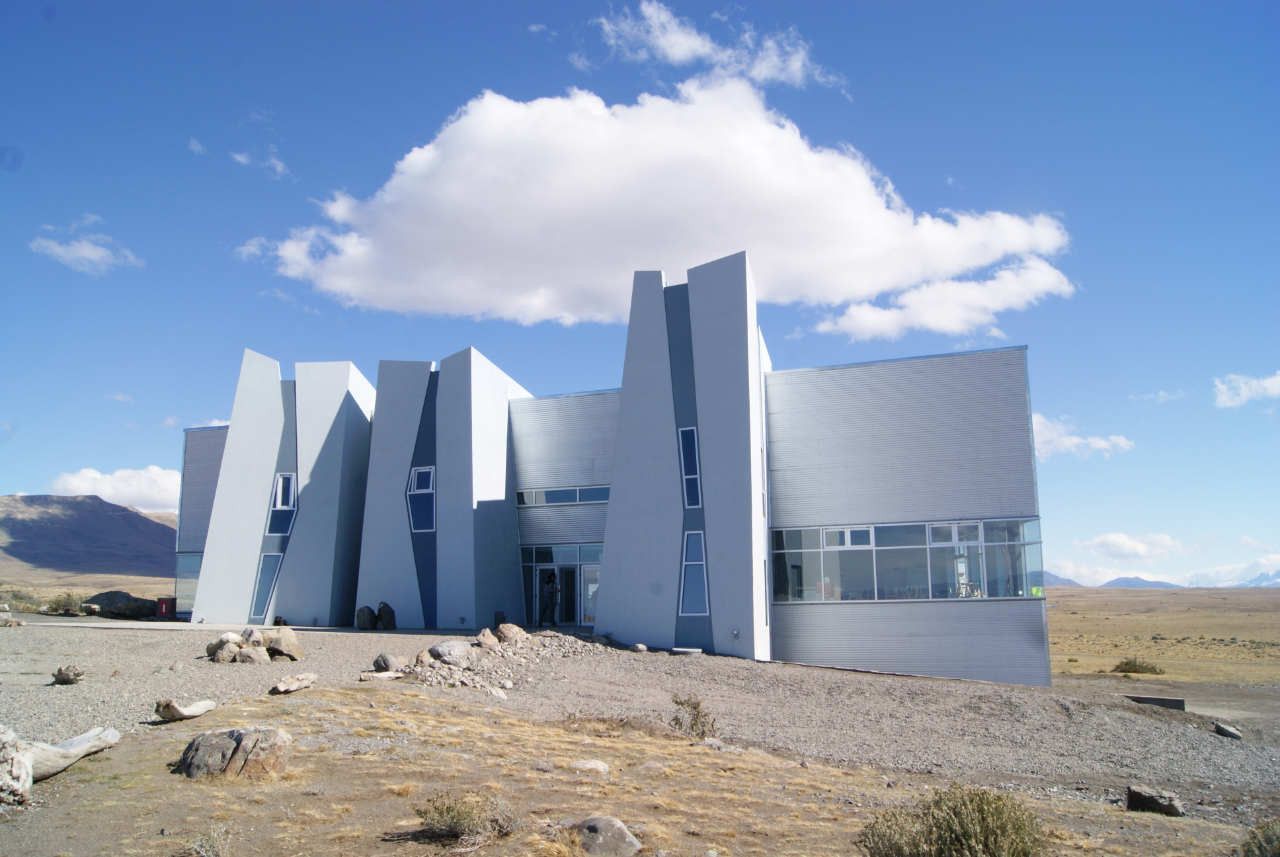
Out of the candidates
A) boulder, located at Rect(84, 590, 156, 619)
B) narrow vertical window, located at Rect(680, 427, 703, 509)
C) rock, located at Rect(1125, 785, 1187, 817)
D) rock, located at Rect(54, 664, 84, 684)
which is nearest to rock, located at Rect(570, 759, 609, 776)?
rock, located at Rect(1125, 785, 1187, 817)

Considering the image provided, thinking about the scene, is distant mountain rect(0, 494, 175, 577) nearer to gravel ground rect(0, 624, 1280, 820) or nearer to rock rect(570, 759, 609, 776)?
gravel ground rect(0, 624, 1280, 820)

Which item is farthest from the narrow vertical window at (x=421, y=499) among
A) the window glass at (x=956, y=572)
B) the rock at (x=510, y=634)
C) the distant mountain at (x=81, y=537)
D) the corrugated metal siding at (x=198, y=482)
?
the distant mountain at (x=81, y=537)

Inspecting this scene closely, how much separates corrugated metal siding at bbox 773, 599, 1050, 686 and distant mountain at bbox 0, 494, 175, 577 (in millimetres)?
138502

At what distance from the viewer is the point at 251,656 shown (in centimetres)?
1823

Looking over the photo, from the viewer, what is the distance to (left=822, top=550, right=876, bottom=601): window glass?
26.5 metres

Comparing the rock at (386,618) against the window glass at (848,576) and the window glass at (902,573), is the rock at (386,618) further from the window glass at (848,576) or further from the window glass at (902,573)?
the window glass at (902,573)

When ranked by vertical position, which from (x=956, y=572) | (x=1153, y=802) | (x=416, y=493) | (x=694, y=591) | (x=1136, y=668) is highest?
(x=416, y=493)

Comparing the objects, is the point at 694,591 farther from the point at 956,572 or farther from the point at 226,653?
the point at 226,653

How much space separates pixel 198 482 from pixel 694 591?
2300 cm

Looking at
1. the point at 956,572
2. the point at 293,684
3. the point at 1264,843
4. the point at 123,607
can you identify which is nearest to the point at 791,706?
the point at 956,572

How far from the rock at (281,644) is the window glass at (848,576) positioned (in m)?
15.2

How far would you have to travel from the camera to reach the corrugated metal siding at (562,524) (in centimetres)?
3039

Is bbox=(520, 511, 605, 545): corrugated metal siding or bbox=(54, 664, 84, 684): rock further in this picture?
bbox=(520, 511, 605, 545): corrugated metal siding

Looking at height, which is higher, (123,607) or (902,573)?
(902,573)
